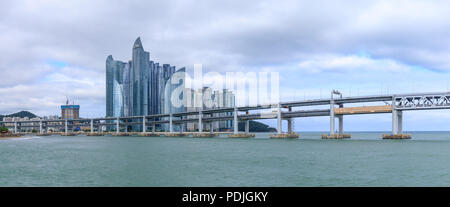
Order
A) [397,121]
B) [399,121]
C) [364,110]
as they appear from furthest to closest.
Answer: [364,110], [399,121], [397,121]

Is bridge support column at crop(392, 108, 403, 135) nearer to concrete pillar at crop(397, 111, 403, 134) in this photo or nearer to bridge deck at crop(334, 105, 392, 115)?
concrete pillar at crop(397, 111, 403, 134)

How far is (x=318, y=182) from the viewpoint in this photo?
20.7 metres

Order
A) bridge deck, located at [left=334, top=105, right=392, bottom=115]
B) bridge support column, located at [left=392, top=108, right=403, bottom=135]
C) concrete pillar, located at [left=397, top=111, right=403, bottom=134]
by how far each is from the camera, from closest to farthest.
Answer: bridge support column, located at [left=392, top=108, right=403, bottom=135] → bridge deck, located at [left=334, top=105, right=392, bottom=115] → concrete pillar, located at [left=397, top=111, right=403, bottom=134]

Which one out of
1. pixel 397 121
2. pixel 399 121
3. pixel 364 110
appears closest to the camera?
pixel 397 121

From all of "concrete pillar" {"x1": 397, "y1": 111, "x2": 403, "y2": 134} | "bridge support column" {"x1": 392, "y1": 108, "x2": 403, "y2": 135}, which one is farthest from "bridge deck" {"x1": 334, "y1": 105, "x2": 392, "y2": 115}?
"concrete pillar" {"x1": 397, "y1": 111, "x2": 403, "y2": 134}

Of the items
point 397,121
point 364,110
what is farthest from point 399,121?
point 364,110

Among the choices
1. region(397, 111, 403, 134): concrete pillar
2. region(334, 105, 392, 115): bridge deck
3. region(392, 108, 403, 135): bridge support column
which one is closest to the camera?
region(392, 108, 403, 135): bridge support column

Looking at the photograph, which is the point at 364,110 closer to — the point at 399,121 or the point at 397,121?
the point at 397,121

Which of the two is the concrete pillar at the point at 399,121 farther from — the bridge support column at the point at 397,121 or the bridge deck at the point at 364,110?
the bridge deck at the point at 364,110

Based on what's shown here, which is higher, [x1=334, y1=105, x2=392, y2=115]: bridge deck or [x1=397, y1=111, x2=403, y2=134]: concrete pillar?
[x1=334, y1=105, x2=392, y2=115]: bridge deck
